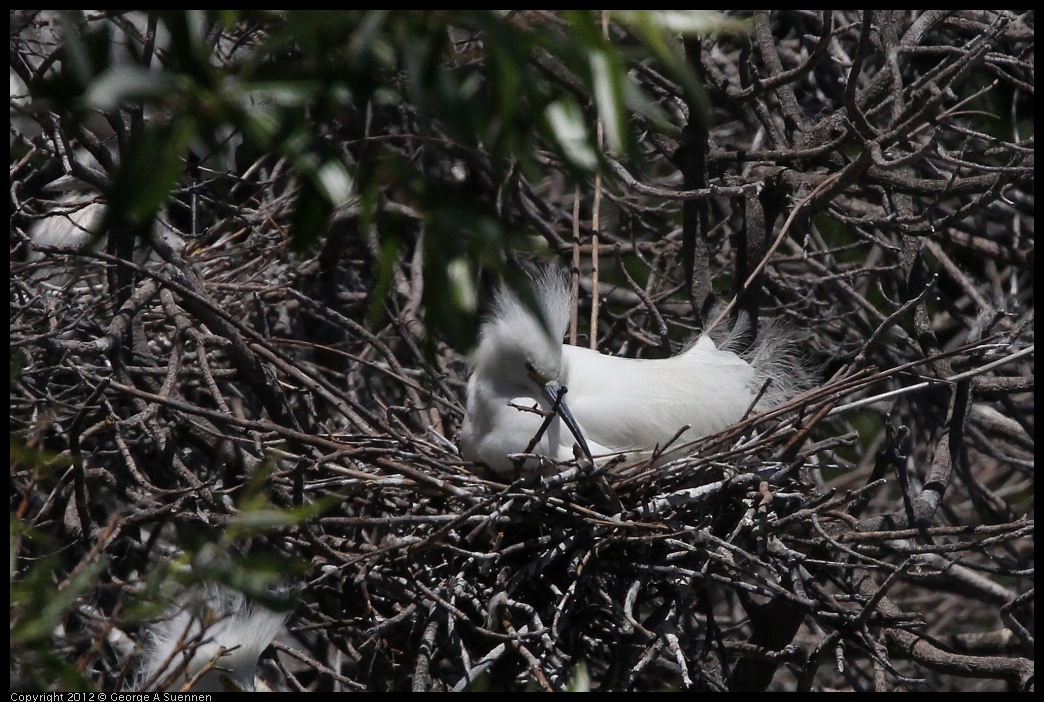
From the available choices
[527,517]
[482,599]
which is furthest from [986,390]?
[482,599]

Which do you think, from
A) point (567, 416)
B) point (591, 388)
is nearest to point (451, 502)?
point (567, 416)

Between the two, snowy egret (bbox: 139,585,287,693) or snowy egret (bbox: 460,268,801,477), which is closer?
snowy egret (bbox: 139,585,287,693)

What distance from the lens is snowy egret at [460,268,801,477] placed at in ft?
8.52

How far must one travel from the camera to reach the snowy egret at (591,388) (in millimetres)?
2596

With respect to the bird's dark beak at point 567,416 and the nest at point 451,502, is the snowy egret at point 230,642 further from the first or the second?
the bird's dark beak at point 567,416

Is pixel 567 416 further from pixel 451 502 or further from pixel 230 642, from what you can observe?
pixel 230 642

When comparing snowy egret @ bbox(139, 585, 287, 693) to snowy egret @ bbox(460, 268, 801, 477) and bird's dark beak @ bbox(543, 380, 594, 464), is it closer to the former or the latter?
snowy egret @ bbox(460, 268, 801, 477)

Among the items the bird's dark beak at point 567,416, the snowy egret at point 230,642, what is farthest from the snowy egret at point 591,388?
the snowy egret at point 230,642

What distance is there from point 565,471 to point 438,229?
59.0 inches

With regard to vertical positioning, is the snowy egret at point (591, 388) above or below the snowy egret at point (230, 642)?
above

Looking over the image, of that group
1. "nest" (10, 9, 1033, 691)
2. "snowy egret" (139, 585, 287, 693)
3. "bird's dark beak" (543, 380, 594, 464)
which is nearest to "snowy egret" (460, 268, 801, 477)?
"bird's dark beak" (543, 380, 594, 464)

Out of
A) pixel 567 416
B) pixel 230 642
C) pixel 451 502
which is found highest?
pixel 567 416

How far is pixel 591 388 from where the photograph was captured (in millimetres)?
2725

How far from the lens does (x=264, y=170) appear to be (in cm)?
318
